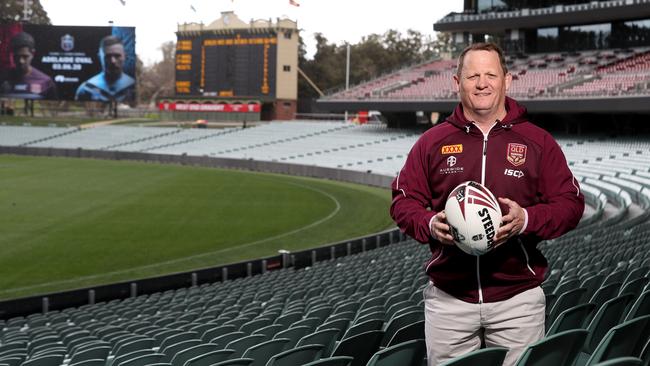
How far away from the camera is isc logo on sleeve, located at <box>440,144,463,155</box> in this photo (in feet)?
14.8

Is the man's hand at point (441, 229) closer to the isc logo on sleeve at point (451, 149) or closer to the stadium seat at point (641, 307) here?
the isc logo on sleeve at point (451, 149)

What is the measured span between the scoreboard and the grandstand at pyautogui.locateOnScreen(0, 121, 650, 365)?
46.2 m

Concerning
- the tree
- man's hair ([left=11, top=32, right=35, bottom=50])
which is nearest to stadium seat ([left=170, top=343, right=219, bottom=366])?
man's hair ([left=11, top=32, right=35, bottom=50])

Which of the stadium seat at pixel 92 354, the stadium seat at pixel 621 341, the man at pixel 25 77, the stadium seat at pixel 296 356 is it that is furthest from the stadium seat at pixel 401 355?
the man at pixel 25 77

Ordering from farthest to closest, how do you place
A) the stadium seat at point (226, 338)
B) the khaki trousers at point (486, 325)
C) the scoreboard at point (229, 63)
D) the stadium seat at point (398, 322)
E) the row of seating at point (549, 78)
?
the scoreboard at point (229, 63) → the row of seating at point (549, 78) → the stadium seat at point (226, 338) → the stadium seat at point (398, 322) → the khaki trousers at point (486, 325)

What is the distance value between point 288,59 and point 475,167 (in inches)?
2969

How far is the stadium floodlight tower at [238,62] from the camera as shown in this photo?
7725cm

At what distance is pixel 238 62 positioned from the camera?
77.5 m

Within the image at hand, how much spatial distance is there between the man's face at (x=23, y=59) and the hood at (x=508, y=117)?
7785 centimetres

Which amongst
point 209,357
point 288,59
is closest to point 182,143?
point 288,59

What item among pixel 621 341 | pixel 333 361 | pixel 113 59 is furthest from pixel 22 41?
pixel 621 341

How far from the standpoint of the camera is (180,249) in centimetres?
2577

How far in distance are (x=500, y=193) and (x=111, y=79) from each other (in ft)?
245

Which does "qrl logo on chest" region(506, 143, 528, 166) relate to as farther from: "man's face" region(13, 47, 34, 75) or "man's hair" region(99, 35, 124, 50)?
"man's face" region(13, 47, 34, 75)
